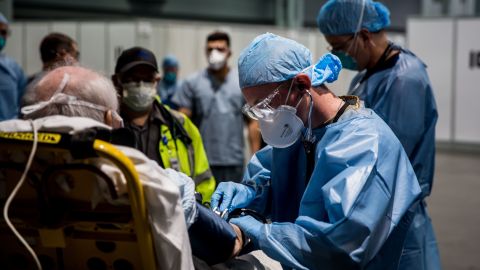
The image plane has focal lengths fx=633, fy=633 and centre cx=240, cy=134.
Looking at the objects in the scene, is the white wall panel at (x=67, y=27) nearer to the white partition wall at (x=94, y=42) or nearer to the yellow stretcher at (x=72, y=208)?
the white partition wall at (x=94, y=42)

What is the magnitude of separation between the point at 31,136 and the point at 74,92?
240 millimetres

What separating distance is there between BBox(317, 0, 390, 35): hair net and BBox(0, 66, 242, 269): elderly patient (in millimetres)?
1406

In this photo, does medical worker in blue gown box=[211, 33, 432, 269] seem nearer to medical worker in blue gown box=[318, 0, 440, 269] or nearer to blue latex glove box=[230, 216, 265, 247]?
blue latex glove box=[230, 216, 265, 247]

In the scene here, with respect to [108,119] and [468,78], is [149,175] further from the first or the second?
[468,78]

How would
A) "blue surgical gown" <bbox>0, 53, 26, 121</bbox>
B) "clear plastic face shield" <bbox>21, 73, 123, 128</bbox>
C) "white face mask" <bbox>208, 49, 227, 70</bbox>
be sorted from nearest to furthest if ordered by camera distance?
1. "clear plastic face shield" <bbox>21, 73, 123, 128</bbox>
2. "blue surgical gown" <bbox>0, 53, 26, 121</bbox>
3. "white face mask" <bbox>208, 49, 227, 70</bbox>

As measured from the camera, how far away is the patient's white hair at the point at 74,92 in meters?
1.46

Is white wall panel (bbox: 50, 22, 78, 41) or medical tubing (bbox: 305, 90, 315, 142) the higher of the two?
white wall panel (bbox: 50, 22, 78, 41)

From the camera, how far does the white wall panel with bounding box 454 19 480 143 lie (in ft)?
29.7

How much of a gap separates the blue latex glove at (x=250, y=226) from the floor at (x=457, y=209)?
306 cm

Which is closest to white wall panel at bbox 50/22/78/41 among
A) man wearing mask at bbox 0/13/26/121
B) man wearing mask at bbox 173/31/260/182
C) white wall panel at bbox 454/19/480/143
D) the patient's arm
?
man wearing mask at bbox 0/13/26/121

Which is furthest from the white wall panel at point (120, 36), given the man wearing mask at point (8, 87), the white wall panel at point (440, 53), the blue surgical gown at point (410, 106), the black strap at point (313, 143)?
the black strap at point (313, 143)

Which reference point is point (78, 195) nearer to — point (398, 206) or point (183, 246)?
point (183, 246)

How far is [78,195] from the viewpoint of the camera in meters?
1.31

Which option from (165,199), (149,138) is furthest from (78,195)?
(149,138)
